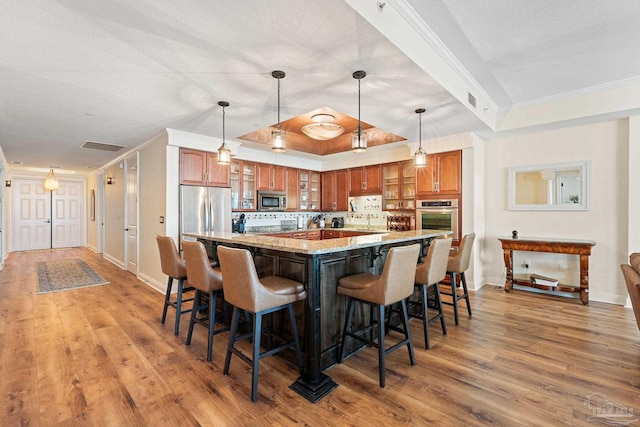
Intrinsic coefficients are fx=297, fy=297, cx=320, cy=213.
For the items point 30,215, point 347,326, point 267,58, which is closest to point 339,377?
point 347,326

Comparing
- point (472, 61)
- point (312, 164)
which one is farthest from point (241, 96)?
point (312, 164)

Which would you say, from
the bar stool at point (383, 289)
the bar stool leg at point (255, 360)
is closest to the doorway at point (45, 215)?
the bar stool leg at point (255, 360)

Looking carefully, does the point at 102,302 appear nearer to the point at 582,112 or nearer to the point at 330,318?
the point at 330,318

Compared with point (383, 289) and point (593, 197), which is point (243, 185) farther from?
point (593, 197)

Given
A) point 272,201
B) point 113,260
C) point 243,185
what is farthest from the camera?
point 113,260

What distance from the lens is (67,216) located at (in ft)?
31.3

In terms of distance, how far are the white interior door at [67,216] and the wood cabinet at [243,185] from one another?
7.61m

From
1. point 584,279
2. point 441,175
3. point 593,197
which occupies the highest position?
point 441,175

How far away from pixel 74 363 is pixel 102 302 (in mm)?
1855

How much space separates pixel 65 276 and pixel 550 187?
8460 millimetres

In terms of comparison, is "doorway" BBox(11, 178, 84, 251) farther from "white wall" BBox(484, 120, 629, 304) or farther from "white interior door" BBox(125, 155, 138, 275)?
"white wall" BBox(484, 120, 629, 304)

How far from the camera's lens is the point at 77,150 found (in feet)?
18.4

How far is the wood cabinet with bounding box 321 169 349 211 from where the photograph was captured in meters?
6.59

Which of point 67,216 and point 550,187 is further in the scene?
point 67,216
